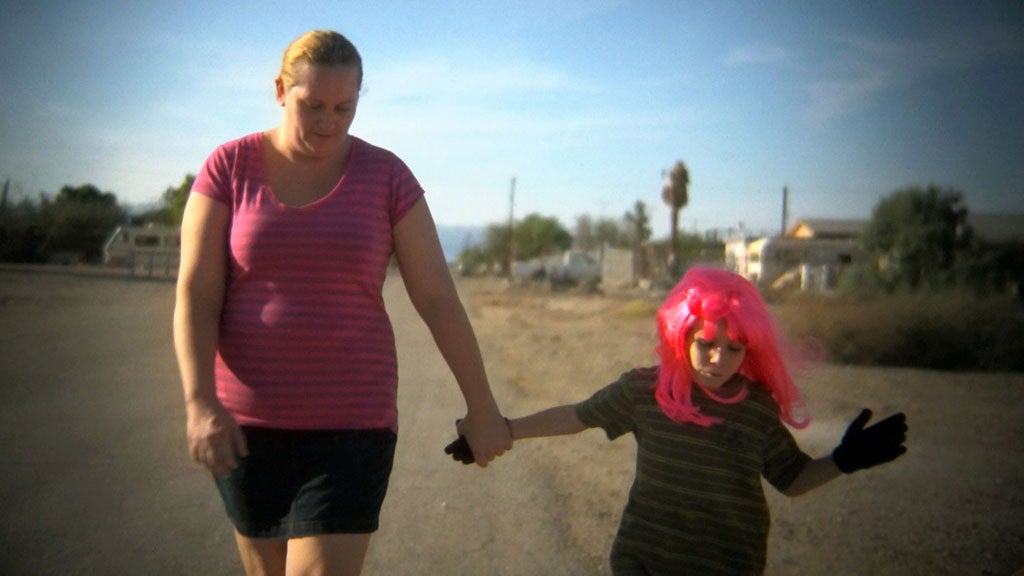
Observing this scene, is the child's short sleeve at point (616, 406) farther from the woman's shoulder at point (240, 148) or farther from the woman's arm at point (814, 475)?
the woman's shoulder at point (240, 148)

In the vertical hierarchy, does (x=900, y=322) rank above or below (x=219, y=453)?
below

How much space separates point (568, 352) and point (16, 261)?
7.83 m

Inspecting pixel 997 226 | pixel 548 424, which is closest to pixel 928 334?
pixel 997 226

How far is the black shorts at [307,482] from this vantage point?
2189mm

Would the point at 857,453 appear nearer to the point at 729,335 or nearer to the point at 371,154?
the point at 729,335

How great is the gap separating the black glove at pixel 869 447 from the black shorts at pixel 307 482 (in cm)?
Answer: 121

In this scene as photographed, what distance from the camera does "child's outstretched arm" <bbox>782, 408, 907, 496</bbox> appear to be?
248 cm

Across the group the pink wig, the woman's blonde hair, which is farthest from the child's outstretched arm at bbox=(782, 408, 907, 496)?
the woman's blonde hair

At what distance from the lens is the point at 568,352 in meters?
Result: 14.5

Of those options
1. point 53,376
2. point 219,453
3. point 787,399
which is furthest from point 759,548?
point 53,376

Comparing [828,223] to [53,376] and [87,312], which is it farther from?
[53,376]

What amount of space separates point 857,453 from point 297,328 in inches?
58.0

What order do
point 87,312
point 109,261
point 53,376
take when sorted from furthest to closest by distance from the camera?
point 87,312 → point 109,261 → point 53,376

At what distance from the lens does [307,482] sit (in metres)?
Answer: 2.23
